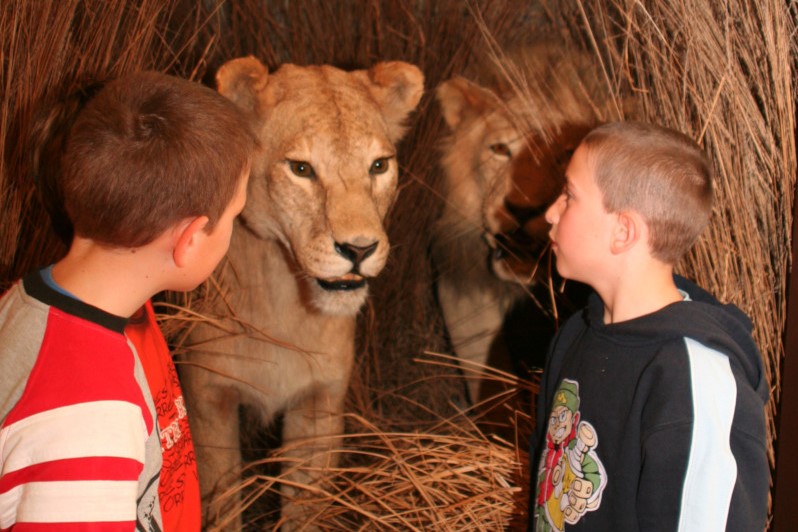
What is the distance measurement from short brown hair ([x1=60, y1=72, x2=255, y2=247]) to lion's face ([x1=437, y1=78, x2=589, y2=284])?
4.57 ft

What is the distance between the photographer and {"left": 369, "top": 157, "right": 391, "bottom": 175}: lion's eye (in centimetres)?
214

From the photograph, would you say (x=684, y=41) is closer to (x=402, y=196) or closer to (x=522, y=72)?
(x=522, y=72)

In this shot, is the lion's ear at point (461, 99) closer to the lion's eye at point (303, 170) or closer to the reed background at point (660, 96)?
the reed background at point (660, 96)

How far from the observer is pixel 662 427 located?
1.29 m

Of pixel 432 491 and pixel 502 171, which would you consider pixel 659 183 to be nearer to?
pixel 432 491

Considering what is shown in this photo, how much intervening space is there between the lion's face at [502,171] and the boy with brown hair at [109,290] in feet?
4.57

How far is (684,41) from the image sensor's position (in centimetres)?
197

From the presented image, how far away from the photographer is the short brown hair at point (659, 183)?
1.43 metres

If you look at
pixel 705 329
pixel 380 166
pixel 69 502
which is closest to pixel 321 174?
pixel 380 166

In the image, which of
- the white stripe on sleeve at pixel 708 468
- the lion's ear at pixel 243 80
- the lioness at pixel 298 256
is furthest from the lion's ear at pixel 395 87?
the white stripe on sleeve at pixel 708 468

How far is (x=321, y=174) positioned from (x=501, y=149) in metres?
0.90

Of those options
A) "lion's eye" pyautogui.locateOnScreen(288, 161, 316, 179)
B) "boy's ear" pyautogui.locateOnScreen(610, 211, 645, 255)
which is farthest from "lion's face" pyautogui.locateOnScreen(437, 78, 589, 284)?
"boy's ear" pyautogui.locateOnScreen(610, 211, 645, 255)

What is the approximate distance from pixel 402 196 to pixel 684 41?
130 cm

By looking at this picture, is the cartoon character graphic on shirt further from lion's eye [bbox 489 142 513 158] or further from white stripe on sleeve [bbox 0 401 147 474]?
lion's eye [bbox 489 142 513 158]
